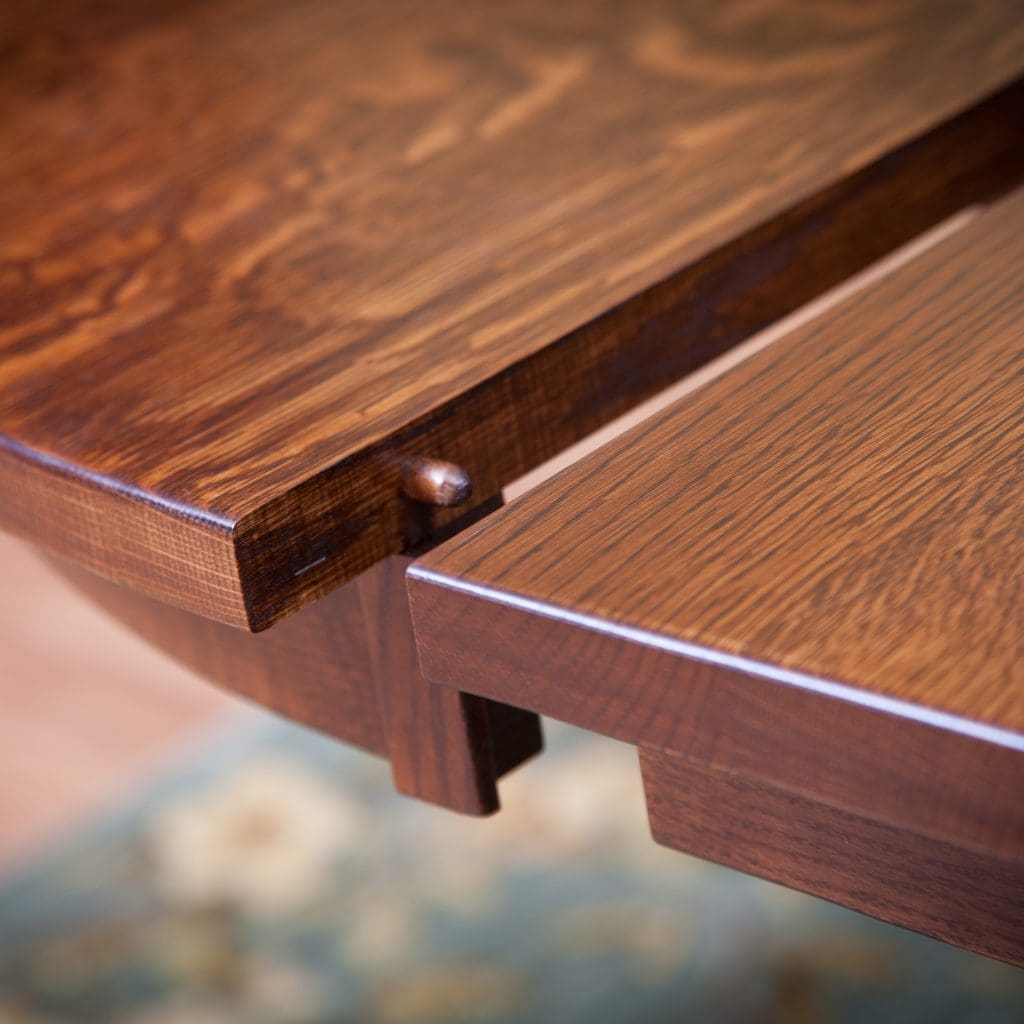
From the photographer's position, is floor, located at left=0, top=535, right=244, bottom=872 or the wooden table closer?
the wooden table

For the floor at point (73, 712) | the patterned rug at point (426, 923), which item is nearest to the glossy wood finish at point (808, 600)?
the patterned rug at point (426, 923)

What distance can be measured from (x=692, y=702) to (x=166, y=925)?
3.55ft

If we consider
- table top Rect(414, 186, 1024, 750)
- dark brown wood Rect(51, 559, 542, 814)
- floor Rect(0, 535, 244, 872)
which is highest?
table top Rect(414, 186, 1024, 750)

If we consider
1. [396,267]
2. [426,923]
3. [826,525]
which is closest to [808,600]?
[826,525]

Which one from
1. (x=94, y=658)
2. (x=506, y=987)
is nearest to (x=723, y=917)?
(x=506, y=987)

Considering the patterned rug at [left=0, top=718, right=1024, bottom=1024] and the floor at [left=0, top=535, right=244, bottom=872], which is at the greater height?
the floor at [left=0, top=535, right=244, bottom=872]

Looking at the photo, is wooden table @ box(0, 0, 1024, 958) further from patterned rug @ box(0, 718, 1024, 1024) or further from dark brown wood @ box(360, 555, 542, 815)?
patterned rug @ box(0, 718, 1024, 1024)

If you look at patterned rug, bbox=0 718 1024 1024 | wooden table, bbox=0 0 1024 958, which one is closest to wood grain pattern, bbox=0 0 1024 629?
wooden table, bbox=0 0 1024 958

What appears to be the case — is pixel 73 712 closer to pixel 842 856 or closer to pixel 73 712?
pixel 73 712

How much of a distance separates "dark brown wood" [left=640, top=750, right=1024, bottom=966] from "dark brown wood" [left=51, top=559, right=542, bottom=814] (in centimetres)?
8

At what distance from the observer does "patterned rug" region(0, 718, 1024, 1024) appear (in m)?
1.15

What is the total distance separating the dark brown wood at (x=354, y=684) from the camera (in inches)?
16.7

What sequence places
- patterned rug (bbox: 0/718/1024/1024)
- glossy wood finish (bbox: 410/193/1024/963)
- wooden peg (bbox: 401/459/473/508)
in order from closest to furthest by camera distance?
glossy wood finish (bbox: 410/193/1024/963), wooden peg (bbox: 401/459/473/508), patterned rug (bbox: 0/718/1024/1024)

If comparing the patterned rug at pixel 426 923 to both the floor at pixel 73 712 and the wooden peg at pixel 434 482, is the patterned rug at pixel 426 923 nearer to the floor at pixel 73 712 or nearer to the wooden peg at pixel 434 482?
the floor at pixel 73 712
